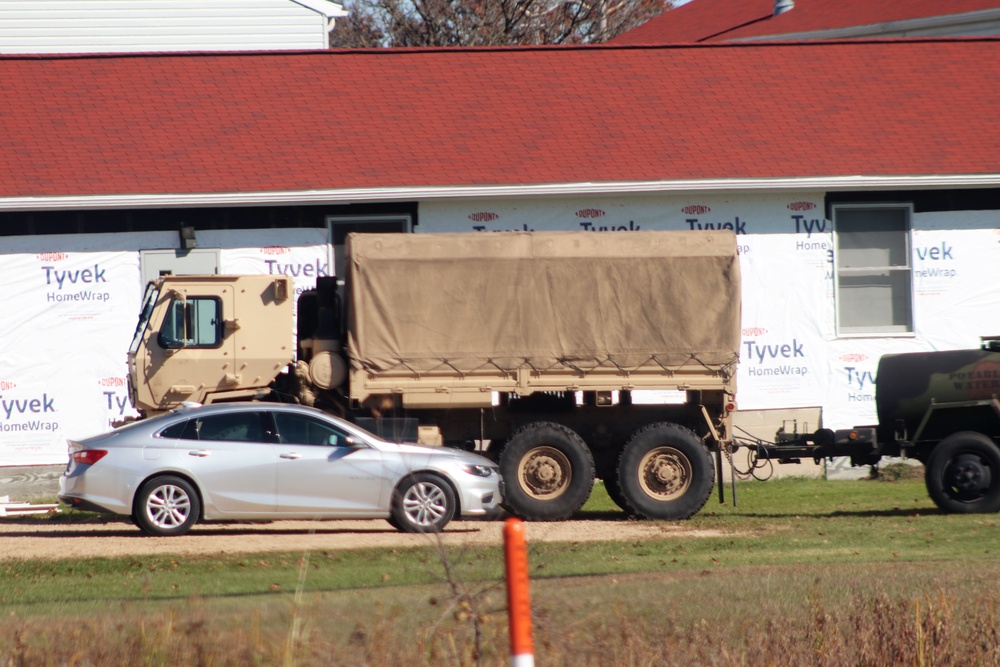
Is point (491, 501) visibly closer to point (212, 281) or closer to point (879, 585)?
point (212, 281)

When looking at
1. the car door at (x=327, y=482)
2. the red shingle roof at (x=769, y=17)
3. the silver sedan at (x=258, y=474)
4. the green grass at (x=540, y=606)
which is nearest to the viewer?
the green grass at (x=540, y=606)

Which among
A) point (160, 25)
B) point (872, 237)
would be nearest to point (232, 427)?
point (872, 237)

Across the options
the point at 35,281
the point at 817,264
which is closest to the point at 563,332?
the point at 817,264

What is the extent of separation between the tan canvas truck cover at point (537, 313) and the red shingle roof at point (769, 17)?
1604 centimetres

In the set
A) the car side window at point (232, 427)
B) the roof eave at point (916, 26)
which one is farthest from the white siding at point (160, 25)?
the car side window at point (232, 427)

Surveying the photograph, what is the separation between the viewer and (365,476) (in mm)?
13922

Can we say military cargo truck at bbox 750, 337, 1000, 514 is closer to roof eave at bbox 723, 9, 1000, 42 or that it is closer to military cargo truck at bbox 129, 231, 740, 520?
military cargo truck at bbox 129, 231, 740, 520

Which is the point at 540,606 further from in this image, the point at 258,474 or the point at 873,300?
the point at 873,300

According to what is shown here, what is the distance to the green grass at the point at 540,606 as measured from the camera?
6977 mm

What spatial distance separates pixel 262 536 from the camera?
14.1m

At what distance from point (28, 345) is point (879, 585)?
13.0 m

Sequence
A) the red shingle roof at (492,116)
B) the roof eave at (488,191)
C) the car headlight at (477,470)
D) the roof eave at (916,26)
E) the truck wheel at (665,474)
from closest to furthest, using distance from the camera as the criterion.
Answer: the car headlight at (477,470) → the truck wheel at (665,474) → the roof eave at (488,191) → the red shingle roof at (492,116) → the roof eave at (916,26)

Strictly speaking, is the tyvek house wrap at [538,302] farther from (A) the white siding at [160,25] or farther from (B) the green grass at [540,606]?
(A) the white siding at [160,25]

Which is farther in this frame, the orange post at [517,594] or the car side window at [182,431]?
the car side window at [182,431]
